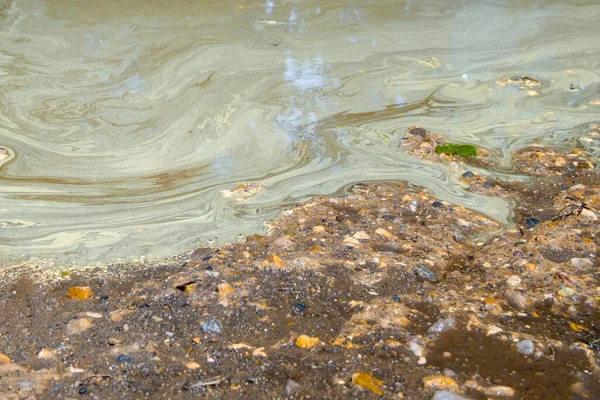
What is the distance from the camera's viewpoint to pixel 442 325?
5.91 ft

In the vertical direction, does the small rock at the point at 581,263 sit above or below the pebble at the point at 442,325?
below

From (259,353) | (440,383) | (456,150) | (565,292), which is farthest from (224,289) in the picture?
(456,150)

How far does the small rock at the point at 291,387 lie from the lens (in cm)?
152

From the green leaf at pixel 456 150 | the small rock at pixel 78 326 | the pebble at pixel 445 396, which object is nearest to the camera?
the pebble at pixel 445 396

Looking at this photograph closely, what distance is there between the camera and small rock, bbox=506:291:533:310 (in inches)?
76.0

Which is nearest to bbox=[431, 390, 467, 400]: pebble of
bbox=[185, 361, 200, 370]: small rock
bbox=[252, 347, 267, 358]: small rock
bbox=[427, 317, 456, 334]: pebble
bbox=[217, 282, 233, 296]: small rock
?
bbox=[427, 317, 456, 334]: pebble

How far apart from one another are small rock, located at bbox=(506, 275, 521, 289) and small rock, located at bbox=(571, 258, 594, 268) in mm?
226

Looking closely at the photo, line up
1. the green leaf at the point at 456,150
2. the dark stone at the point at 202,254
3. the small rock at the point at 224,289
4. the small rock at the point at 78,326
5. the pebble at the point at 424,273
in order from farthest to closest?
the green leaf at the point at 456,150, the dark stone at the point at 202,254, the pebble at the point at 424,273, the small rock at the point at 224,289, the small rock at the point at 78,326

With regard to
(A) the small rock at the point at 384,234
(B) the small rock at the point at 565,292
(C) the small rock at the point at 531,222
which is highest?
(A) the small rock at the point at 384,234

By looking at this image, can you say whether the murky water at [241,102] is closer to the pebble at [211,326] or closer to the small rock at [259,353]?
the pebble at [211,326]

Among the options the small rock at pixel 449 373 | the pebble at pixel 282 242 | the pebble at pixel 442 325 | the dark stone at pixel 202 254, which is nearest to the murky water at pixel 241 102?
the dark stone at pixel 202 254

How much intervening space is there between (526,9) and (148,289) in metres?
3.74

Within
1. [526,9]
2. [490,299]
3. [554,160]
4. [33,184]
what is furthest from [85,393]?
[526,9]

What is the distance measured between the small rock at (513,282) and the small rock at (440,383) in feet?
1.77
